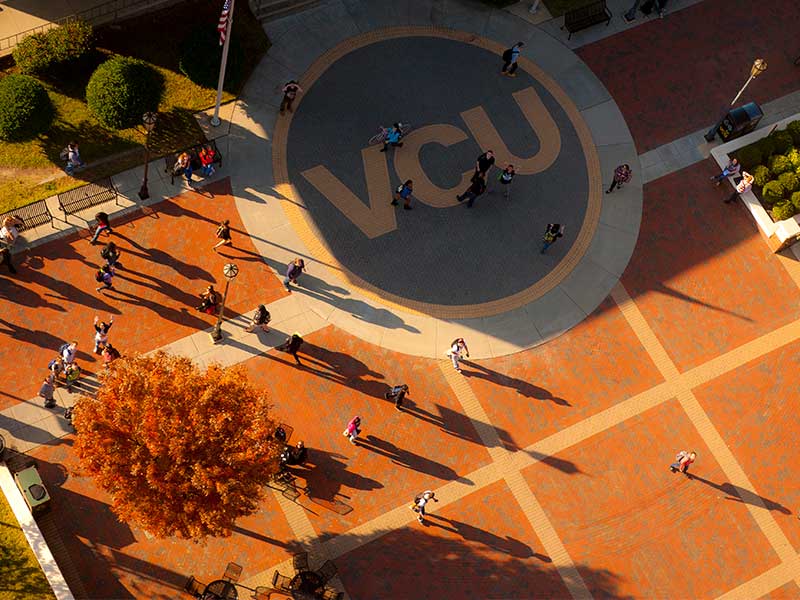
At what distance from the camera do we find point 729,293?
3234 cm

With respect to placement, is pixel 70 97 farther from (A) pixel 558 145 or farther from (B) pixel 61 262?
(A) pixel 558 145

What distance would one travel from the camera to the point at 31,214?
29.8 meters

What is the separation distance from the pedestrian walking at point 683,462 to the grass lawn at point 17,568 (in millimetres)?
20193

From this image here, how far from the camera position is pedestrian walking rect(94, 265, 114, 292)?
2886cm

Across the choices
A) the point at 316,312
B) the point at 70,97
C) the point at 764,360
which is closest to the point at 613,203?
the point at 764,360

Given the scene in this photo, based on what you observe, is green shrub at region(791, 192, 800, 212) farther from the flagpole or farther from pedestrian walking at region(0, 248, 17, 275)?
pedestrian walking at region(0, 248, 17, 275)

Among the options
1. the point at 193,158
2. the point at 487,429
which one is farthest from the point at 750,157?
the point at 193,158

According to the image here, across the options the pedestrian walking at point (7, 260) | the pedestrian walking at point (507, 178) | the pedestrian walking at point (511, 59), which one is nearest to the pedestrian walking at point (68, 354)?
the pedestrian walking at point (7, 260)

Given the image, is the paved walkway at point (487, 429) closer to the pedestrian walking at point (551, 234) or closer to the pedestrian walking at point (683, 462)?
the pedestrian walking at point (683, 462)

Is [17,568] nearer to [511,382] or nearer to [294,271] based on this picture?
[294,271]

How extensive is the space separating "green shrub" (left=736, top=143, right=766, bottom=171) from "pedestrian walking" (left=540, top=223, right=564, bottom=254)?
8019mm

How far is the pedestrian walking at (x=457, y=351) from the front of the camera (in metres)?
29.3

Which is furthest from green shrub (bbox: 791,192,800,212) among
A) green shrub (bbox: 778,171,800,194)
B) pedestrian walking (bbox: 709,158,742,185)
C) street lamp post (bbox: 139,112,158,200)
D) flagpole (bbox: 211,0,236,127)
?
street lamp post (bbox: 139,112,158,200)

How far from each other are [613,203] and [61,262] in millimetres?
20270
